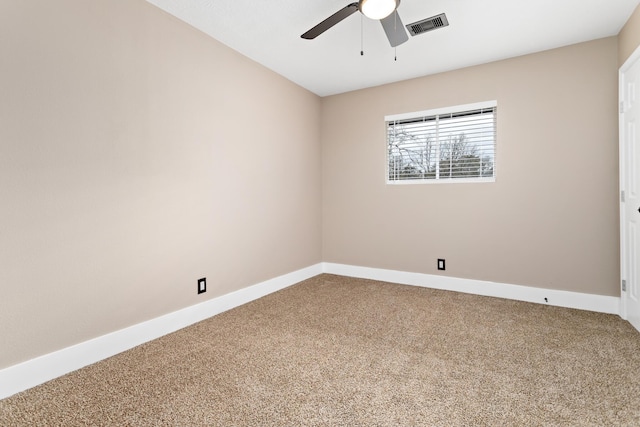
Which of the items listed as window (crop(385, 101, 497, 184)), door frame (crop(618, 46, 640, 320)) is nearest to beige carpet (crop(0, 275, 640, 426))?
door frame (crop(618, 46, 640, 320))

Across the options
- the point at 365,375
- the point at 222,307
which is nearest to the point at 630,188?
the point at 365,375

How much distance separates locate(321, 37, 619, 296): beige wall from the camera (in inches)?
115

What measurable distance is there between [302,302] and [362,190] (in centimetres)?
173

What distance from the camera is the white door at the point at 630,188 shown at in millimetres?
2463

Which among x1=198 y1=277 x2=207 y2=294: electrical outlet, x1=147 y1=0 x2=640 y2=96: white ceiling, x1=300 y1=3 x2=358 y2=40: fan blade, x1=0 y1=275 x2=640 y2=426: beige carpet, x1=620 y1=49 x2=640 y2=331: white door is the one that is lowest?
x1=0 y1=275 x2=640 y2=426: beige carpet

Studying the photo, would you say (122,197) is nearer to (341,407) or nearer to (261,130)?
(261,130)

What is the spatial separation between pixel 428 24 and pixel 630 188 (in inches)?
83.5

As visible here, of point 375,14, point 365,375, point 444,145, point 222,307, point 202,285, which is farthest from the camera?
point 444,145

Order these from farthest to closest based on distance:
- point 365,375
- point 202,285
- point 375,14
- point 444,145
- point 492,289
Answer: point 444,145, point 492,289, point 202,285, point 375,14, point 365,375

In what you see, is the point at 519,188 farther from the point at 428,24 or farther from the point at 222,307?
the point at 222,307

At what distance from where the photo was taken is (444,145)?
371cm

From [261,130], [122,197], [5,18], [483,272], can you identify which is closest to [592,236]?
[483,272]

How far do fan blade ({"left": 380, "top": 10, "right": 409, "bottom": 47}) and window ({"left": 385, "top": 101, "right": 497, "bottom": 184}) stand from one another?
151 centimetres

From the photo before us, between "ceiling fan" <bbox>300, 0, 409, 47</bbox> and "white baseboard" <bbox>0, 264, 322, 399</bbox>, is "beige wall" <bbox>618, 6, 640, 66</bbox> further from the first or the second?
"white baseboard" <bbox>0, 264, 322, 399</bbox>
